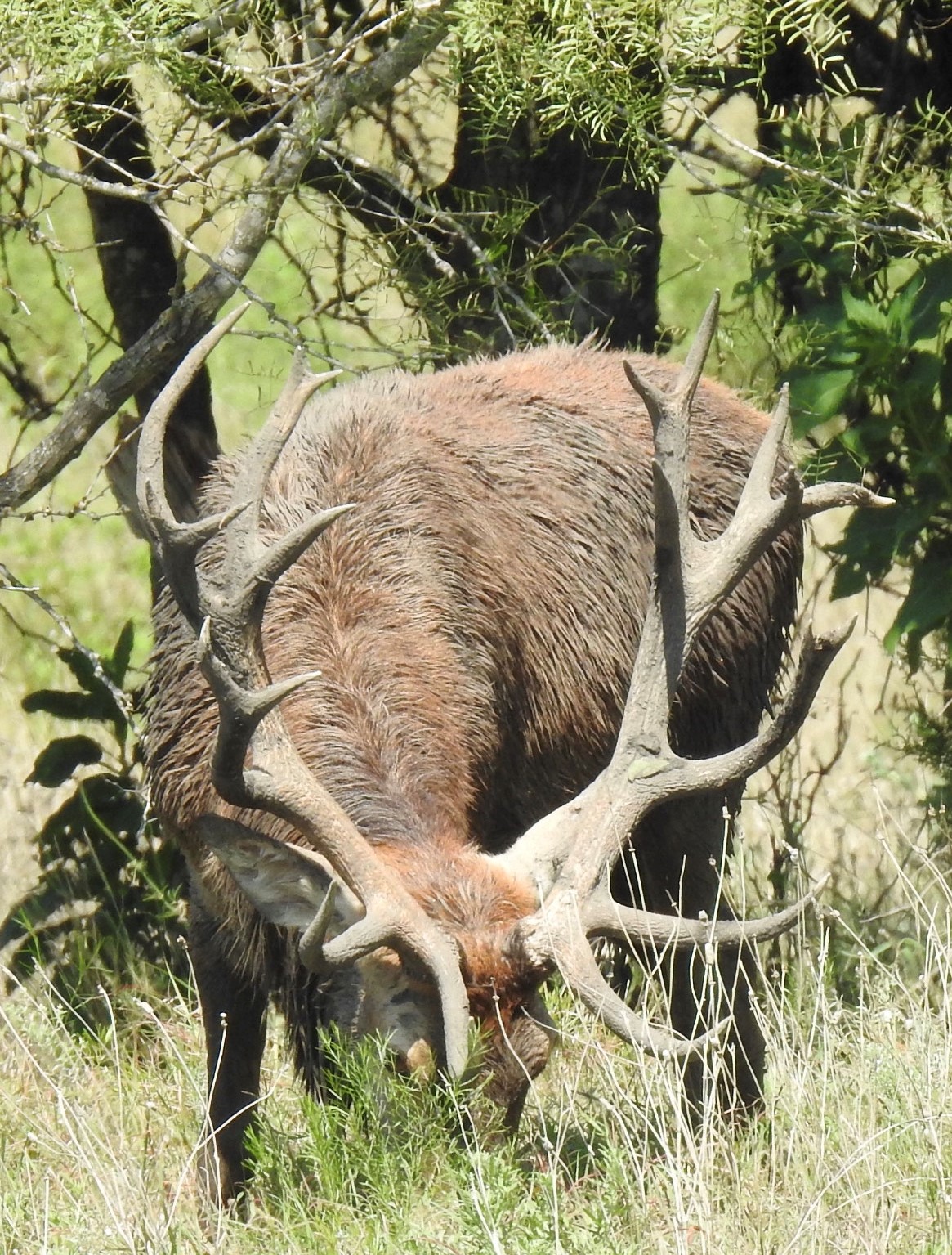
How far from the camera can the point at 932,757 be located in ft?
20.0

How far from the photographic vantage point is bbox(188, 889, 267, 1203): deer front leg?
4.24 meters

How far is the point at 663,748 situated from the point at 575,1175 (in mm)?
923

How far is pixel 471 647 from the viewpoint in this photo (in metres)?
4.30

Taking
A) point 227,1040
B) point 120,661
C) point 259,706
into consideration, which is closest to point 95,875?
point 120,661

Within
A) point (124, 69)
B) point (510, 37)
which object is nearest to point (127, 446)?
point (124, 69)

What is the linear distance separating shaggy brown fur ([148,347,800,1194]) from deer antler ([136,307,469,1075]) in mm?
130

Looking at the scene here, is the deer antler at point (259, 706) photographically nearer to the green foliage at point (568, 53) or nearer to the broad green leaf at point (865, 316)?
the green foliage at point (568, 53)

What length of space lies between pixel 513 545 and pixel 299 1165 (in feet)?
5.22

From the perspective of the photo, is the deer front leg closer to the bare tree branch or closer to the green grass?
the green grass

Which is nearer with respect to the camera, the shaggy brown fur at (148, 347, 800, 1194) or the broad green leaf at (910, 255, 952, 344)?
the shaggy brown fur at (148, 347, 800, 1194)

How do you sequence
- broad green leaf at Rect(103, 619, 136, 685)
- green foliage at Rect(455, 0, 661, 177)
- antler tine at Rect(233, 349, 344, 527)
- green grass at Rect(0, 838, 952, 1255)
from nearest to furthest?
green grass at Rect(0, 838, 952, 1255) < antler tine at Rect(233, 349, 344, 527) < green foliage at Rect(455, 0, 661, 177) < broad green leaf at Rect(103, 619, 136, 685)

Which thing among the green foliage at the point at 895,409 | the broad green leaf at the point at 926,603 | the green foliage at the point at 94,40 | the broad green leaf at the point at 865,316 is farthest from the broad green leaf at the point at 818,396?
the green foliage at the point at 94,40

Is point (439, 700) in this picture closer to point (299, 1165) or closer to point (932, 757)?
point (299, 1165)

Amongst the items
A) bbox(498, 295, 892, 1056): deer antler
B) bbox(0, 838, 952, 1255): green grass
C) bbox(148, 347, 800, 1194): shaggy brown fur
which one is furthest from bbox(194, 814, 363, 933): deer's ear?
bbox(498, 295, 892, 1056): deer antler
